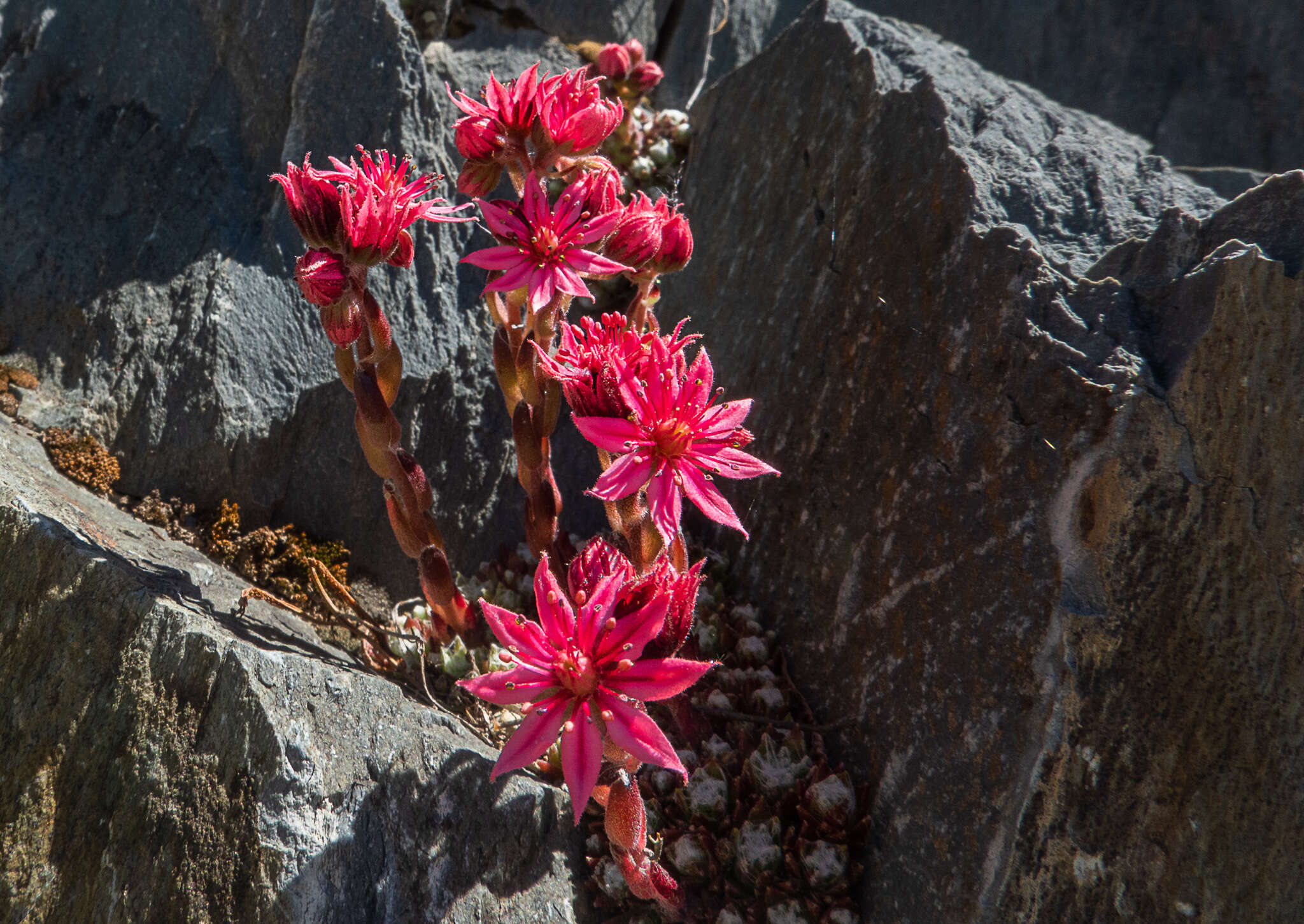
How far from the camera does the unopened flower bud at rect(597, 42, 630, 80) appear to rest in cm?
413

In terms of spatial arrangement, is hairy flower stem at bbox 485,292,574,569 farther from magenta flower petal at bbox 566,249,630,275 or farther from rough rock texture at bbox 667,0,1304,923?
rough rock texture at bbox 667,0,1304,923

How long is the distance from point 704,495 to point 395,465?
42.2 inches

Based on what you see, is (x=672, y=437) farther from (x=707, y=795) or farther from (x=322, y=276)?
(x=707, y=795)

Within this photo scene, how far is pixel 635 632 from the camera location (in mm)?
1780

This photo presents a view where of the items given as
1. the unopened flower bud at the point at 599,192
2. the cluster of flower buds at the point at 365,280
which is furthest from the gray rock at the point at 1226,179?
the cluster of flower buds at the point at 365,280

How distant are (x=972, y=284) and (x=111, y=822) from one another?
2.62 metres

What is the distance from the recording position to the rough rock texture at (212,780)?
210 cm

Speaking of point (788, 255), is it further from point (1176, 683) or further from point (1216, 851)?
point (1216, 851)

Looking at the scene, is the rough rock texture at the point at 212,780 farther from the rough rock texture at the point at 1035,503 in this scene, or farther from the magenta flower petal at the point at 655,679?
the rough rock texture at the point at 1035,503

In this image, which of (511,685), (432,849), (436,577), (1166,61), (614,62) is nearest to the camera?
(511,685)

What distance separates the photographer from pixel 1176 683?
192cm

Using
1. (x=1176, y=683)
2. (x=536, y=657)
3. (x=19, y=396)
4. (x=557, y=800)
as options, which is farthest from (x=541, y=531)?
(x=19, y=396)

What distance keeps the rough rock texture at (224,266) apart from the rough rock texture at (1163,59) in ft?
11.4

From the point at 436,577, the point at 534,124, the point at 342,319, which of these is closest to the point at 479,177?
the point at 534,124
